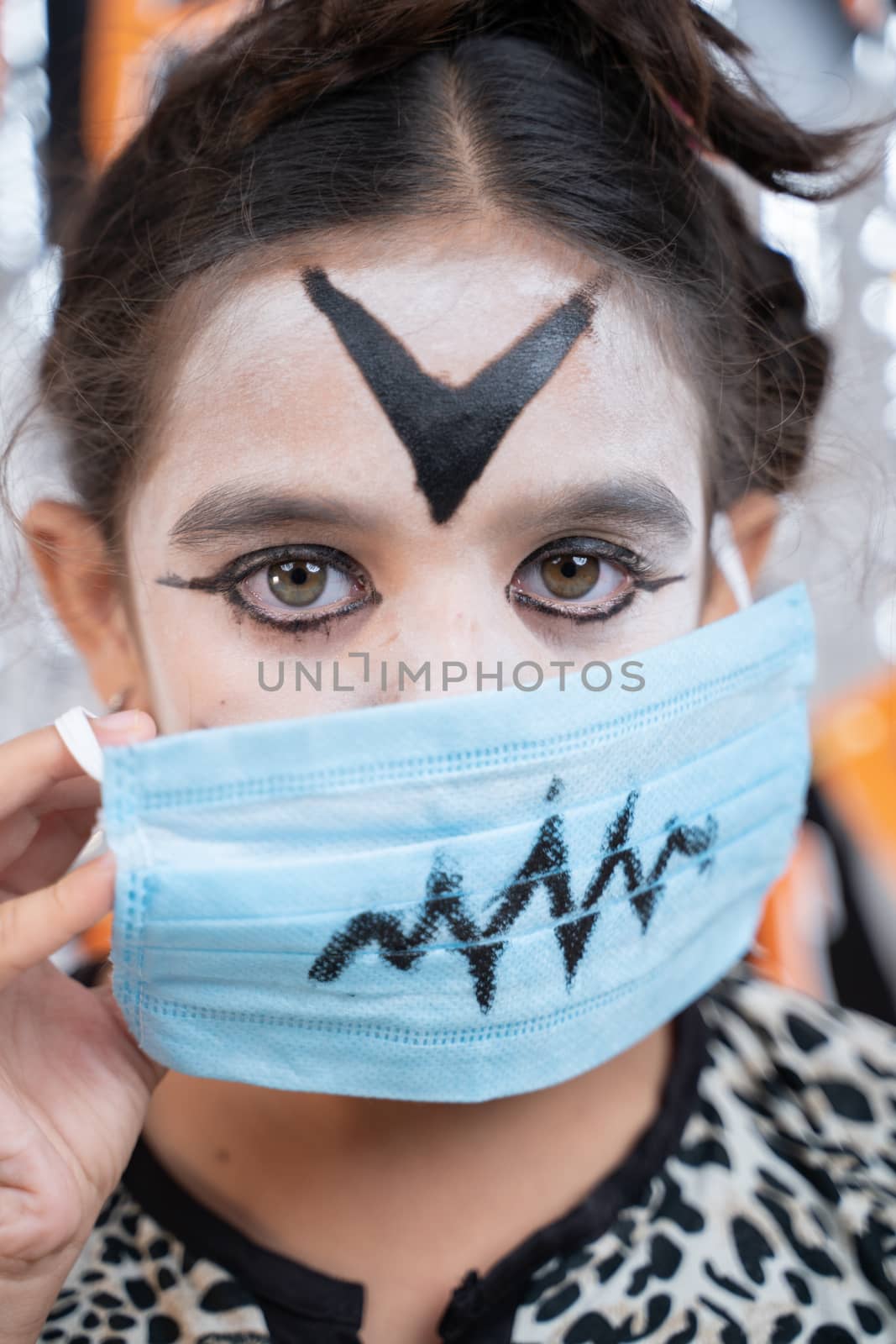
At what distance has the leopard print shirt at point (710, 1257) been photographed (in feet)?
3.88

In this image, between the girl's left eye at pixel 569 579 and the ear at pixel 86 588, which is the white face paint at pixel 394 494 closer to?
the girl's left eye at pixel 569 579

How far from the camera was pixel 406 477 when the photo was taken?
108cm

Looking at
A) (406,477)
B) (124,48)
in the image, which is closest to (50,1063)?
(406,477)

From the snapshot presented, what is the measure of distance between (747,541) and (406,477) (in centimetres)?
64

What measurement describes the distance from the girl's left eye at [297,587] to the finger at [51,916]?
331 millimetres

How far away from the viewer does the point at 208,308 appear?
119 cm

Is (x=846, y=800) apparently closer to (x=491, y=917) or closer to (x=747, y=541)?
(x=747, y=541)

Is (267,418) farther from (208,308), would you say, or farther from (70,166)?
(70,166)

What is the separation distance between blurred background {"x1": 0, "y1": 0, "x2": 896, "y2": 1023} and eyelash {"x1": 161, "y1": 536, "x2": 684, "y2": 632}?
55 centimetres

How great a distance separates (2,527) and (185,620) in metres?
0.65

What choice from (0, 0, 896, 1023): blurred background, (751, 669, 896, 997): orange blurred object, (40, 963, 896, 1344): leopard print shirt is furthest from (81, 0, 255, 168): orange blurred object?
(751, 669, 896, 997): orange blurred object

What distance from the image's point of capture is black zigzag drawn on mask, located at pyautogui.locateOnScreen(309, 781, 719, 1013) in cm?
101

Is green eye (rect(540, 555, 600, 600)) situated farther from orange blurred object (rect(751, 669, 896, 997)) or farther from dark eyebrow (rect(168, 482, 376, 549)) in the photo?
orange blurred object (rect(751, 669, 896, 997))

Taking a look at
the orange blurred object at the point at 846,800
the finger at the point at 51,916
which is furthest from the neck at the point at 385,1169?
the orange blurred object at the point at 846,800
